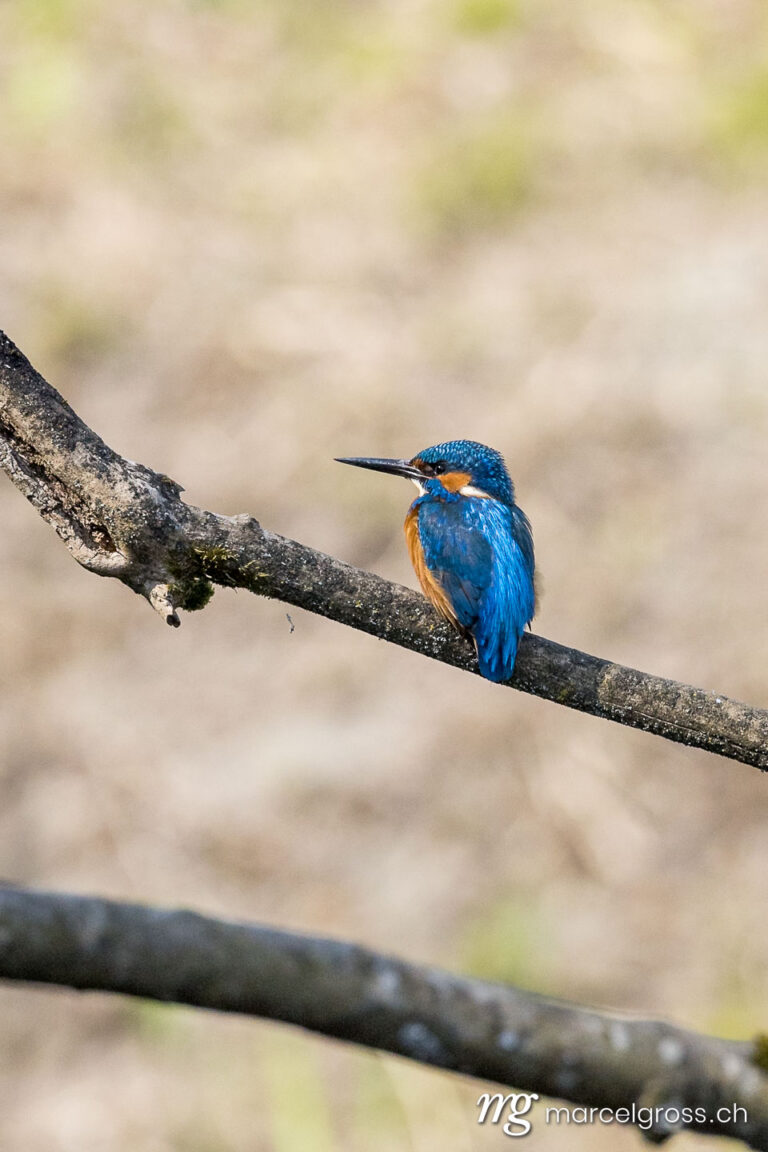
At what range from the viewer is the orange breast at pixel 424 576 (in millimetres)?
2363

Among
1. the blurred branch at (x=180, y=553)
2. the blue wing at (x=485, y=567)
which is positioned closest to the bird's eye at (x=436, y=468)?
the blue wing at (x=485, y=567)

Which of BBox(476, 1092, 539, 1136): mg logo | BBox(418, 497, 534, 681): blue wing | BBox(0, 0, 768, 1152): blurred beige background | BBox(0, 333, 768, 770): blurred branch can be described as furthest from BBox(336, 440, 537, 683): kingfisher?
BBox(0, 0, 768, 1152): blurred beige background

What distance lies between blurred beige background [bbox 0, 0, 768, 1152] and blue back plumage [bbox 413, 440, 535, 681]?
187cm

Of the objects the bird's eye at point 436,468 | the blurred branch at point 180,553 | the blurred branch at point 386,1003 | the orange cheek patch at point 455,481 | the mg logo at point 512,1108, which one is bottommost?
the blurred branch at point 386,1003

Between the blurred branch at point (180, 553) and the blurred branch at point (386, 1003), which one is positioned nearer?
the blurred branch at point (386, 1003)

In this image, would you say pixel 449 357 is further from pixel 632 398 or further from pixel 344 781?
pixel 344 781

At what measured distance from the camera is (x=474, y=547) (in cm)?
299

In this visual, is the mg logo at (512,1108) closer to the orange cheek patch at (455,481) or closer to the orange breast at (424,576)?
the orange breast at (424,576)

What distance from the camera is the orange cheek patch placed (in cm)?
337

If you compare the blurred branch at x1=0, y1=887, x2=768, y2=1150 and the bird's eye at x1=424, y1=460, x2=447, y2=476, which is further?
the bird's eye at x1=424, y1=460, x2=447, y2=476

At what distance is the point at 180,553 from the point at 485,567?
3.36 feet

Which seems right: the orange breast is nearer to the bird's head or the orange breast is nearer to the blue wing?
the blue wing

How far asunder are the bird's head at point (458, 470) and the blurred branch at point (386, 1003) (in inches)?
67.8

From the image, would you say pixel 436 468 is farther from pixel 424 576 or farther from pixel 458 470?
pixel 424 576
